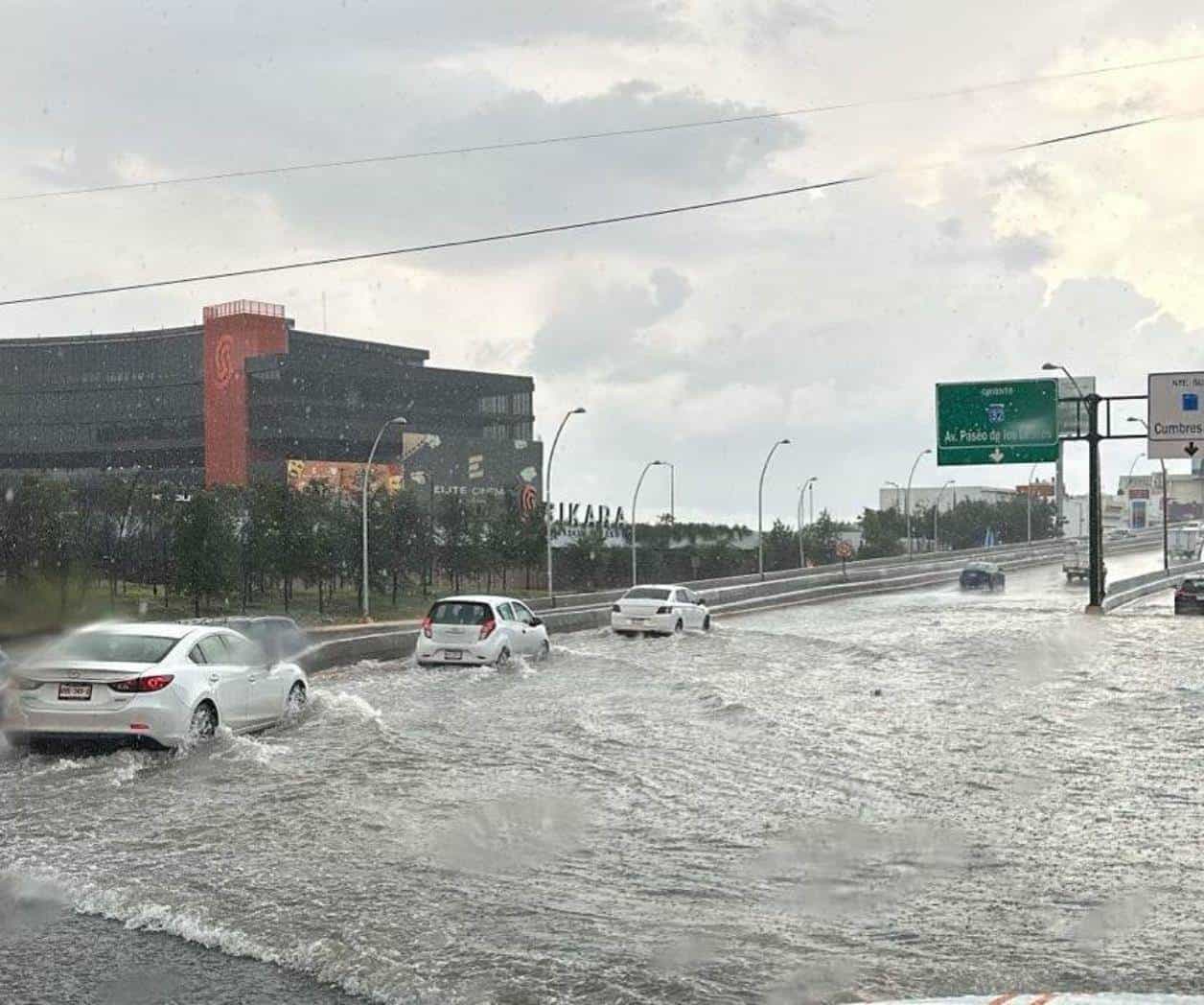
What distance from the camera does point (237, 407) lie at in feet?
383

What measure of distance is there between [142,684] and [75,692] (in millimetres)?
661

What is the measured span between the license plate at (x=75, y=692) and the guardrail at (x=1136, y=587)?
48.3 meters

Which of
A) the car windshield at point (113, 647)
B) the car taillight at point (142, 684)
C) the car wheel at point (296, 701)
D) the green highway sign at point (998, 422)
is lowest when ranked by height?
the car wheel at point (296, 701)

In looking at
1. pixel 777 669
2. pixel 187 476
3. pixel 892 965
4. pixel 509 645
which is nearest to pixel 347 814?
pixel 892 965

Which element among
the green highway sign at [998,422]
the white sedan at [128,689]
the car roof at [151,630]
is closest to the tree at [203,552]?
the green highway sign at [998,422]

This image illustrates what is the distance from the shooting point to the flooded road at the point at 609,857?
7.94 m

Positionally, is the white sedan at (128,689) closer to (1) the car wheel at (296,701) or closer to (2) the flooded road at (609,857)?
(2) the flooded road at (609,857)

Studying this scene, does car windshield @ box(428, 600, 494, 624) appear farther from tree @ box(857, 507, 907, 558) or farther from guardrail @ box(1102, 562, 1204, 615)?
tree @ box(857, 507, 907, 558)

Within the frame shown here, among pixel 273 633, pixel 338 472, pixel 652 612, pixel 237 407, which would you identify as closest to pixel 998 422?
pixel 652 612

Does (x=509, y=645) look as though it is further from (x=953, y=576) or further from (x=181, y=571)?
(x=953, y=576)

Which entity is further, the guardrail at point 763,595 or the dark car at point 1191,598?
the dark car at point 1191,598

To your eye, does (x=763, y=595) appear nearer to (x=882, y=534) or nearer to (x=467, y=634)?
(x=467, y=634)

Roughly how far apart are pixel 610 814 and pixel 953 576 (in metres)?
85.9

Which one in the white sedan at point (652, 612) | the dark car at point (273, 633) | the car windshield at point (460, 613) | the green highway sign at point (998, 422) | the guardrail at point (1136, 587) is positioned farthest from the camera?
the guardrail at point (1136, 587)
